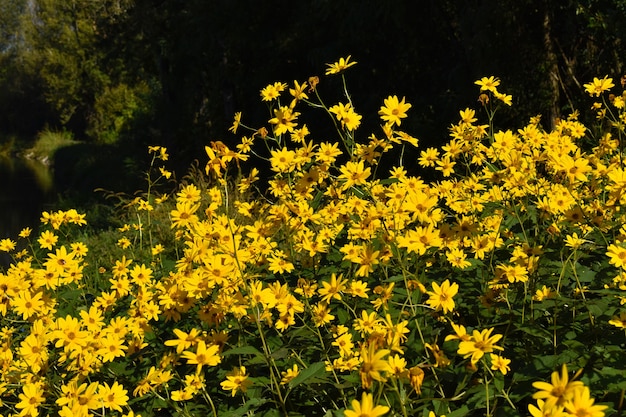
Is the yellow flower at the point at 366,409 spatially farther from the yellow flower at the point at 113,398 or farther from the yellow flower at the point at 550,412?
the yellow flower at the point at 113,398

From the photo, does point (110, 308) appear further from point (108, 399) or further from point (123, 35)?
point (123, 35)

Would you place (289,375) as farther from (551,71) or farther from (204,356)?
(551,71)

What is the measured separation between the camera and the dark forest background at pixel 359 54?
24.4ft

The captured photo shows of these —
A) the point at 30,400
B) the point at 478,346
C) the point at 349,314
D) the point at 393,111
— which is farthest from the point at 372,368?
the point at 393,111

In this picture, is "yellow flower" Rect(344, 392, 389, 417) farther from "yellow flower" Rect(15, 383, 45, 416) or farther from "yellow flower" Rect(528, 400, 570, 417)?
"yellow flower" Rect(15, 383, 45, 416)

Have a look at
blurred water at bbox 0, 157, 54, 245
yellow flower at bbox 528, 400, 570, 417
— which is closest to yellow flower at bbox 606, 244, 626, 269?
yellow flower at bbox 528, 400, 570, 417

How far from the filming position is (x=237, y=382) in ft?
5.74

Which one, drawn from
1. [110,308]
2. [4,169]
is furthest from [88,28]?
[110,308]

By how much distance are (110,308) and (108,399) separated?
2.41 ft

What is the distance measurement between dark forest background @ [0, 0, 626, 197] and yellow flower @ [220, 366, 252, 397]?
6.10 m

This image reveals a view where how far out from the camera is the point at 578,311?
1.91 meters

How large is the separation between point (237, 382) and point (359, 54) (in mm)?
8947

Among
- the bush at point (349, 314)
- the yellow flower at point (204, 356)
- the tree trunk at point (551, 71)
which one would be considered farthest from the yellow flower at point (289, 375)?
the tree trunk at point (551, 71)

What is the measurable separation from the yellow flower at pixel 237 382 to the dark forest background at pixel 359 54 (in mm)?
6102
